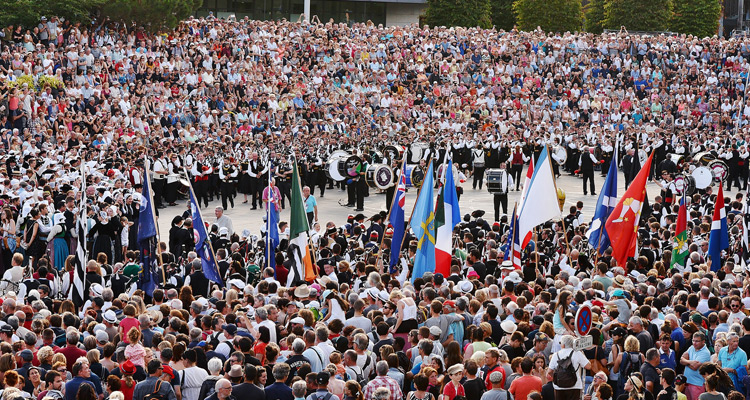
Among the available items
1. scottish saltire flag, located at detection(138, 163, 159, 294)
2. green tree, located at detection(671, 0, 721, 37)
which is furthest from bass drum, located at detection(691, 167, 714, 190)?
green tree, located at detection(671, 0, 721, 37)


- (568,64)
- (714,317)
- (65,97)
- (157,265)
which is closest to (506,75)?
(568,64)

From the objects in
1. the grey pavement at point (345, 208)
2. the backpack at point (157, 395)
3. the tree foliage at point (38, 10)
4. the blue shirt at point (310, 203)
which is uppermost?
the tree foliage at point (38, 10)

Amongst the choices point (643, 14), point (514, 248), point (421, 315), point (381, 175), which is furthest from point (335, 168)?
point (643, 14)

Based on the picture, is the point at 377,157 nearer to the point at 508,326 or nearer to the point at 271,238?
the point at 271,238

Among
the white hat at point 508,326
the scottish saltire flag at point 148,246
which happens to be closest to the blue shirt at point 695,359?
the white hat at point 508,326

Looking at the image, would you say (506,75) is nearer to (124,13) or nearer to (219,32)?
(219,32)

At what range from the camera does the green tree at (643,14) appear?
52281 mm

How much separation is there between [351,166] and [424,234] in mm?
9646

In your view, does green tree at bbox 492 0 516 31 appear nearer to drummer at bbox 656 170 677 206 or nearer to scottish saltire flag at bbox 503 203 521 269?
drummer at bbox 656 170 677 206

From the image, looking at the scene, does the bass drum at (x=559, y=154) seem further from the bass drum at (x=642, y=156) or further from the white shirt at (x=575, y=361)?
the white shirt at (x=575, y=361)

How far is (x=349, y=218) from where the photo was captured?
1783cm

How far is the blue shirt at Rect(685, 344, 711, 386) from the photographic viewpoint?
9352 mm

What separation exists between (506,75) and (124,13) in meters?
13.4

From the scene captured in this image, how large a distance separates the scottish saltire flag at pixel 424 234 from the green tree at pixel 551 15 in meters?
40.3
